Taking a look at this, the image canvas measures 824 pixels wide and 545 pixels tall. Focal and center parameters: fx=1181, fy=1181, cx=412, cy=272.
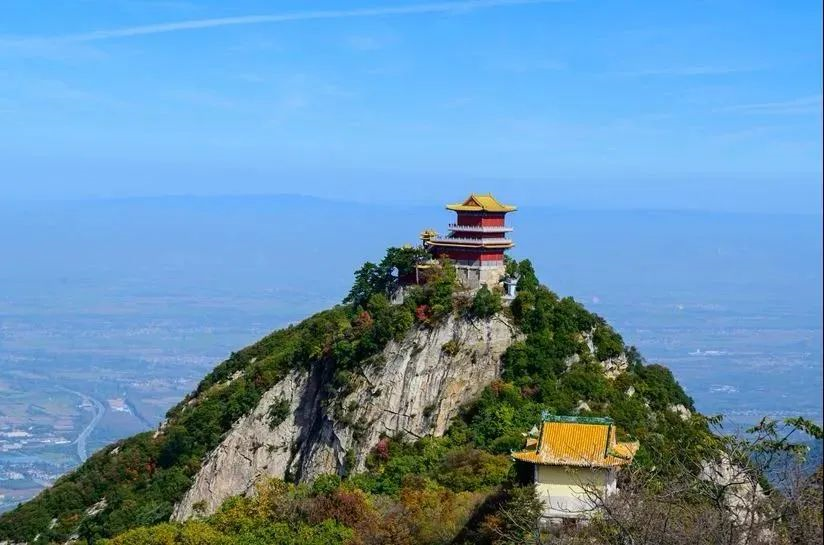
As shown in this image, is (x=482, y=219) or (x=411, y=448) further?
(x=482, y=219)

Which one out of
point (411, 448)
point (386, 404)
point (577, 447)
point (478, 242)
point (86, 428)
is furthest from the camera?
point (86, 428)

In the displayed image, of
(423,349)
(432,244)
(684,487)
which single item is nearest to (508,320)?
(423,349)

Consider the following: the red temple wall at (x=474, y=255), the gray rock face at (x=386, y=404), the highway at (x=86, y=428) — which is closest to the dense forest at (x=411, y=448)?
the gray rock face at (x=386, y=404)

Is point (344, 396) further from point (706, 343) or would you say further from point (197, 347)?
point (197, 347)

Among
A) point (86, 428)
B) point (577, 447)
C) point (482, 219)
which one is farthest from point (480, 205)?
point (86, 428)

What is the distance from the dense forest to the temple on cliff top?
640mm

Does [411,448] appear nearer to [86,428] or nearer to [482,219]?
[482,219]

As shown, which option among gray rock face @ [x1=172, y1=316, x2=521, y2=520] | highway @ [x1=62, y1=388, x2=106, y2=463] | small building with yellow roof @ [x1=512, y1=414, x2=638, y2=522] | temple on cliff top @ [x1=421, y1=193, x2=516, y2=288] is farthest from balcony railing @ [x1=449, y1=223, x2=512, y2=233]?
highway @ [x1=62, y1=388, x2=106, y2=463]

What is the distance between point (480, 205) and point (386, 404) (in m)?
7.21

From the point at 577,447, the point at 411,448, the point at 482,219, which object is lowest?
the point at 411,448

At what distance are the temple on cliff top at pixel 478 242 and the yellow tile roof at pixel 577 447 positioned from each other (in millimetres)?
13625

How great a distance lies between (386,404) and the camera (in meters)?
32.9

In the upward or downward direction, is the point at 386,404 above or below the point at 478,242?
below

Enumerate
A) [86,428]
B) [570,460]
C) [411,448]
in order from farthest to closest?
[86,428]
[411,448]
[570,460]
